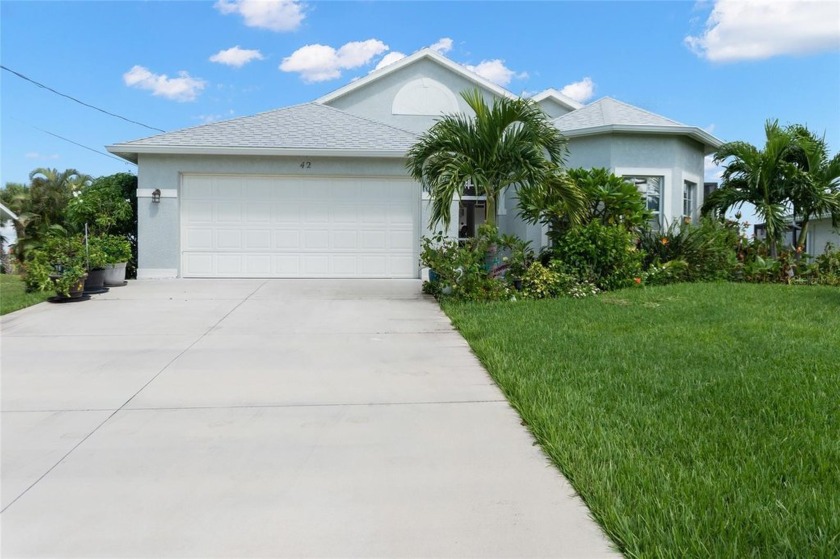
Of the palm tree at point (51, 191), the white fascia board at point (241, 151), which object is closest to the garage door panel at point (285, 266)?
the white fascia board at point (241, 151)

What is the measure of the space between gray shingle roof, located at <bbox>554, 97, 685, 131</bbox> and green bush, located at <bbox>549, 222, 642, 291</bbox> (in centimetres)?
302

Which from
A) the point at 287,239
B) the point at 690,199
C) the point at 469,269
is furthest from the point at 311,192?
the point at 690,199

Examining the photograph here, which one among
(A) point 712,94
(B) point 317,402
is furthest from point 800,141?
(B) point 317,402

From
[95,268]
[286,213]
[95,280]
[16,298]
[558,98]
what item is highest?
[558,98]

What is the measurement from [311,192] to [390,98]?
5.77 meters

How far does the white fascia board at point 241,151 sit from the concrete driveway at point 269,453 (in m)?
6.24

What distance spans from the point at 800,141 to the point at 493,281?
749 centimetres

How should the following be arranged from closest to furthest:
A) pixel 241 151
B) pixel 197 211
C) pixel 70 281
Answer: pixel 70 281
pixel 241 151
pixel 197 211

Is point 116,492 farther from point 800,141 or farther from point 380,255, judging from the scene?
point 800,141

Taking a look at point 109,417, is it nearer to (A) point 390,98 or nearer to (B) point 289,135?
(B) point 289,135

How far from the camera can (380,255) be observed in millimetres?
13320

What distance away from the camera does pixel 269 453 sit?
3.77 m

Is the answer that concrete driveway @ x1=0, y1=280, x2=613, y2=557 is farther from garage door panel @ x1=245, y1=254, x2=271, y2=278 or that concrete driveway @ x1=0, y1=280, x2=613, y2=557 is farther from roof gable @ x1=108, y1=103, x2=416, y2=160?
roof gable @ x1=108, y1=103, x2=416, y2=160

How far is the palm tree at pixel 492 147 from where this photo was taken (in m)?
9.96
